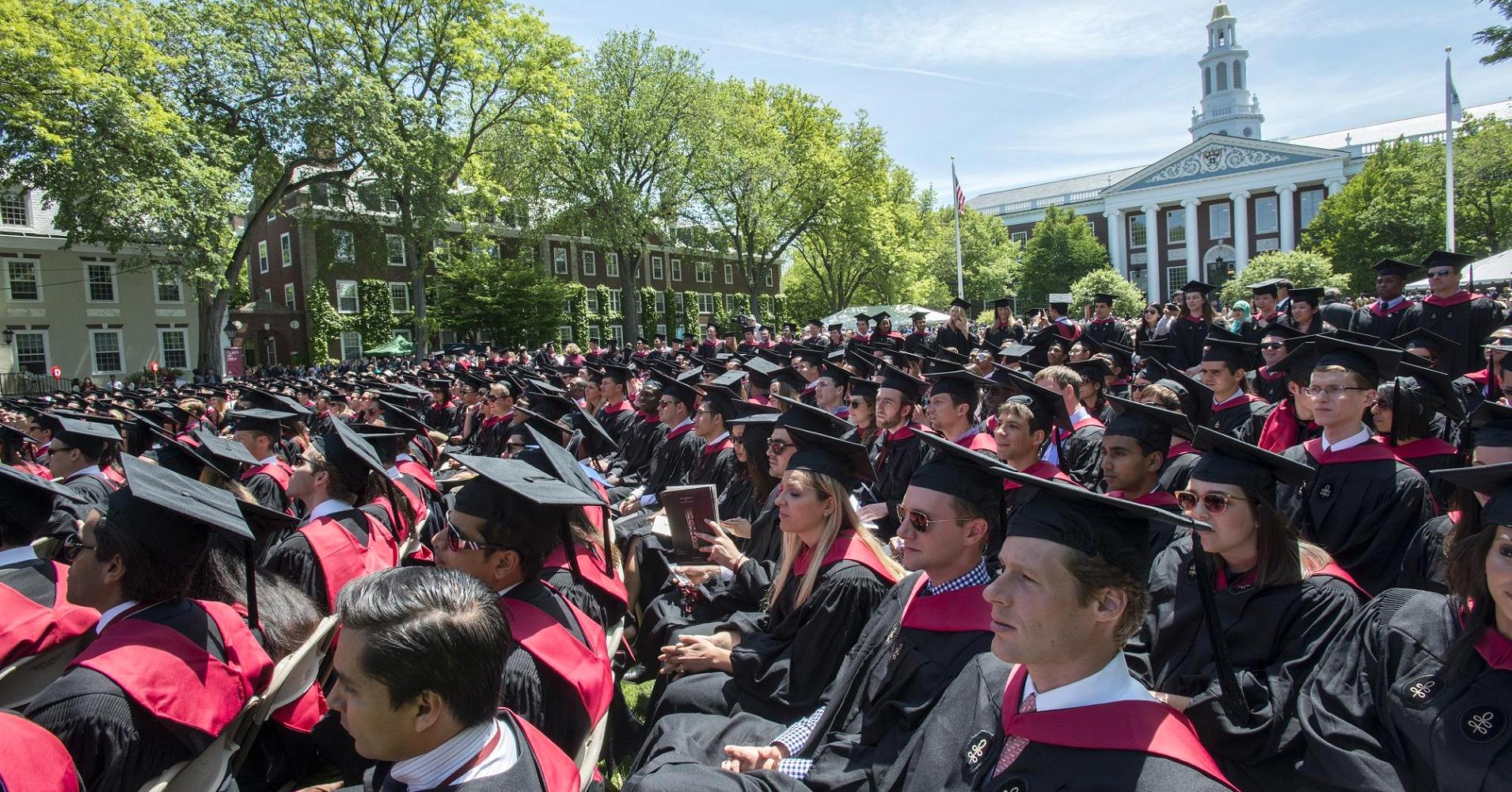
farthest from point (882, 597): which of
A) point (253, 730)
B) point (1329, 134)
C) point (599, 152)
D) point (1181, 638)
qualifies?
point (1329, 134)

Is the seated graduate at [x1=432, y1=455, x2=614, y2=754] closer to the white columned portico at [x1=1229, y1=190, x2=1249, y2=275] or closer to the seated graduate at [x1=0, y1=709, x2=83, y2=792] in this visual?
the seated graduate at [x1=0, y1=709, x2=83, y2=792]

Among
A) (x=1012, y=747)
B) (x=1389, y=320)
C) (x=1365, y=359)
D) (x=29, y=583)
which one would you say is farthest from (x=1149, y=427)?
(x=1389, y=320)

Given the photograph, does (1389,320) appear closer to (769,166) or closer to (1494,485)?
(1494,485)

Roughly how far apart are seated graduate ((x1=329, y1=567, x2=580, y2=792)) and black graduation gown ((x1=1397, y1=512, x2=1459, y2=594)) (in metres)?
Result: 3.42

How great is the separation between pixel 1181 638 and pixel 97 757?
3.50 meters

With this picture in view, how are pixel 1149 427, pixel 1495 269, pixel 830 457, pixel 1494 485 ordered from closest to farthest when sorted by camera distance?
pixel 1494 485, pixel 830 457, pixel 1149 427, pixel 1495 269

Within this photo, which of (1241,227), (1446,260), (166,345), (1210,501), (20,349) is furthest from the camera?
(1241,227)

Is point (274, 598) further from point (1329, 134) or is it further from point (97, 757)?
point (1329, 134)

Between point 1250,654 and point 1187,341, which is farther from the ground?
point 1187,341

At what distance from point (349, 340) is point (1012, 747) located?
41.7m

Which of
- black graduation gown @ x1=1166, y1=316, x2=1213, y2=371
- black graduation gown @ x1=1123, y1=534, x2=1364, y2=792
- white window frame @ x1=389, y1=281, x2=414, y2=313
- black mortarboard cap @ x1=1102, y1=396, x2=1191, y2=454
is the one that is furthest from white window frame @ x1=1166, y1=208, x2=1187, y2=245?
black graduation gown @ x1=1123, y1=534, x2=1364, y2=792

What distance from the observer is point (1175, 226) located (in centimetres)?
6519

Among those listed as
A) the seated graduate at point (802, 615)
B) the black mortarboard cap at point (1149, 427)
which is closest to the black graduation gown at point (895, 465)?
the black mortarboard cap at point (1149, 427)

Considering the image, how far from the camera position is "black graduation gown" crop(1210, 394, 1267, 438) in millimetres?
6070
